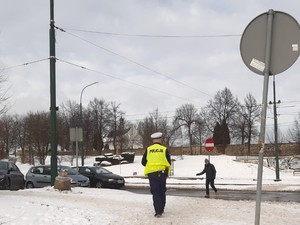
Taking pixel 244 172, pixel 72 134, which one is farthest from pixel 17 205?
pixel 244 172

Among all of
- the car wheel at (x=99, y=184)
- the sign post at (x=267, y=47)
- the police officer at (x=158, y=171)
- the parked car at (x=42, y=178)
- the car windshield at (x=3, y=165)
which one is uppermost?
the sign post at (x=267, y=47)

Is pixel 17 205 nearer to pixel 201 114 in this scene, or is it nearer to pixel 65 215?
pixel 65 215

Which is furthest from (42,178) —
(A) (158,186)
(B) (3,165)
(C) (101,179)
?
(A) (158,186)

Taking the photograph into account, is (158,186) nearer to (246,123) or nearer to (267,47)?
(267,47)

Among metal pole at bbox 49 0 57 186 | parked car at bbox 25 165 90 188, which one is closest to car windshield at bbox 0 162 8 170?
parked car at bbox 25 165 90 188

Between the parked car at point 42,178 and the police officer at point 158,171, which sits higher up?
the police officer at point 158,171

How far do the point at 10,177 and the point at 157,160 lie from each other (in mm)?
11783

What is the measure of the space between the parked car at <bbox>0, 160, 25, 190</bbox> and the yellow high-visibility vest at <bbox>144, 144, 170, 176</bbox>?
11.2m

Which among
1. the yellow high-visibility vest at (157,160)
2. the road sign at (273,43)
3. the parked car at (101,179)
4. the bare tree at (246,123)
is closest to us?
the road sign at (273,43)

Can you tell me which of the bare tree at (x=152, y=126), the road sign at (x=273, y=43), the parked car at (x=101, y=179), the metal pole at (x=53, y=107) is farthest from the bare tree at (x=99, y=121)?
the road sign at (x=273, y=43)

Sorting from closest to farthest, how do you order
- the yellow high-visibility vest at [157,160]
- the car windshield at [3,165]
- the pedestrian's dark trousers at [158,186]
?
the pedestrian's dark trousers at [158,186] < the yellow high-visibility vest at [157,160] < the car windshield at [3,165]

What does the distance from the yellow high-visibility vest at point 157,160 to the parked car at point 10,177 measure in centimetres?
1124

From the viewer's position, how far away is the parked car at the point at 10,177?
19.5 meters

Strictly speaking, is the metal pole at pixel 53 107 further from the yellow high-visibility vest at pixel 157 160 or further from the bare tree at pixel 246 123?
the bare tree at pixel 246 123
